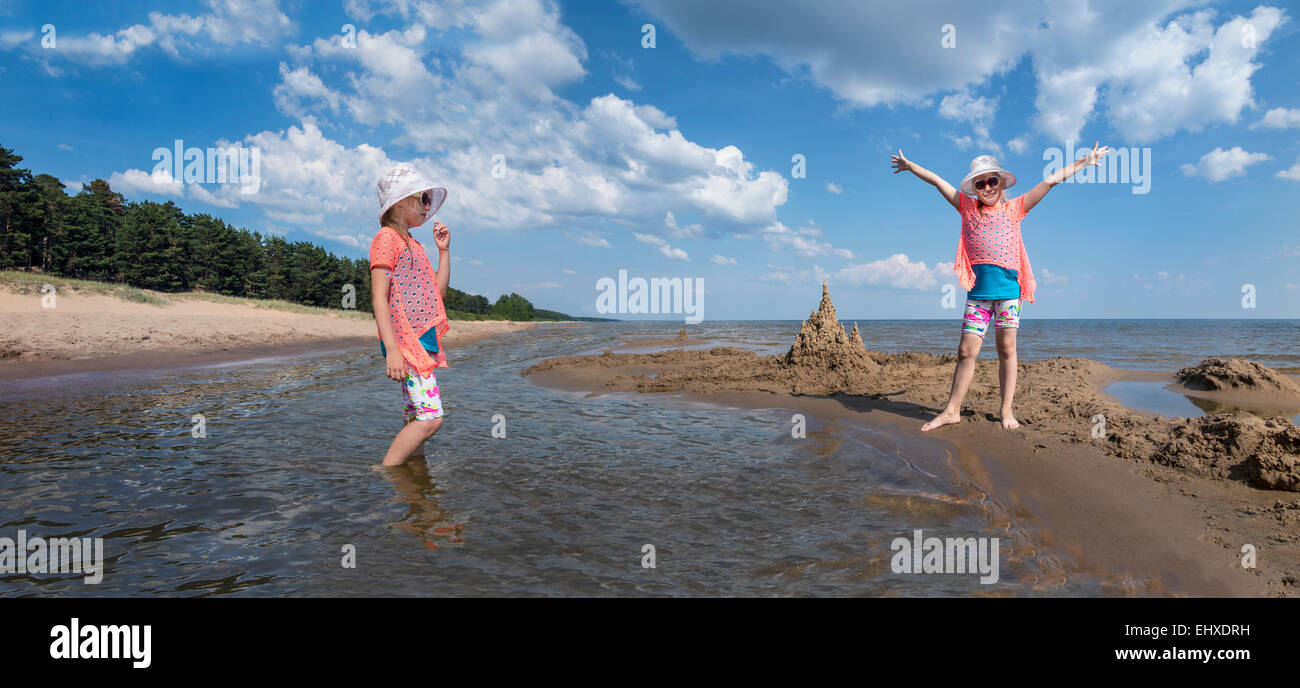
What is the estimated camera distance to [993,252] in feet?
16.9

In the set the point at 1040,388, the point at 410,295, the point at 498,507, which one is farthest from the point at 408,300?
the point at 1040,388

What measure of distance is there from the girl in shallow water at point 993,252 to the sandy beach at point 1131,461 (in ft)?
2.64

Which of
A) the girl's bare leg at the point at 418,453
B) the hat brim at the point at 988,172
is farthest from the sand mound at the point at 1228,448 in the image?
the girl's bare leg at the point at 418,453

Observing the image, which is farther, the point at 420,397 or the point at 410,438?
the point at 410,438

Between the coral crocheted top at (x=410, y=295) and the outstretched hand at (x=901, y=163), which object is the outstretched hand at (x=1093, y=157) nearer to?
the outstretched hand at (x=901, y=163)

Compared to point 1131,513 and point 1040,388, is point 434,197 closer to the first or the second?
point 1131,513

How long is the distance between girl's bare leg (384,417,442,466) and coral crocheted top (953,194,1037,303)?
16.7ft

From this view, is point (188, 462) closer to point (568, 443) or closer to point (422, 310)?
point (422, 310)

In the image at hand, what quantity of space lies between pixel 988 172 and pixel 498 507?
16.8 feet

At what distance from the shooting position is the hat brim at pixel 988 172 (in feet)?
16.6

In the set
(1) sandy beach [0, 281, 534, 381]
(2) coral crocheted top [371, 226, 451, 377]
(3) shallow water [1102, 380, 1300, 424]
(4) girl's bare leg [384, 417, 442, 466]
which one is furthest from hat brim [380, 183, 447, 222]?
(1) sandy beach [0, 281, 534, 381]

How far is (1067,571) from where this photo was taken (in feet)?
8.84

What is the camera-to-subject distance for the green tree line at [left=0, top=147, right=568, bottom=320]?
147 ft
